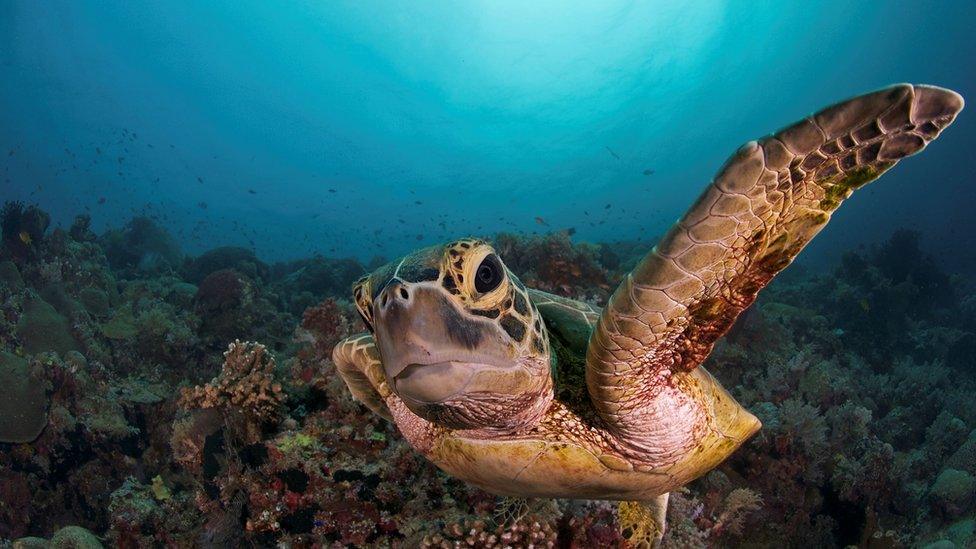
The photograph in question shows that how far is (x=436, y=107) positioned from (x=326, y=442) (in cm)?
7961

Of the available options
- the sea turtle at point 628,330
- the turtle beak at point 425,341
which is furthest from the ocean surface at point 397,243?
the turtle beak at point 425,341

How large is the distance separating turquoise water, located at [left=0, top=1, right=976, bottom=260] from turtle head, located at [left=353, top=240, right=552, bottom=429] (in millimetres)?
43135

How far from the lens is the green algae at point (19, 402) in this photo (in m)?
5.22

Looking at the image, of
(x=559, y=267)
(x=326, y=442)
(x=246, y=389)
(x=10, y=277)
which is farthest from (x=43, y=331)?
(x=559, y=267)

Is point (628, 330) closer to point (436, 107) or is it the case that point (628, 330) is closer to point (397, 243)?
point (436, 107)

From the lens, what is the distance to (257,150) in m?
87.4

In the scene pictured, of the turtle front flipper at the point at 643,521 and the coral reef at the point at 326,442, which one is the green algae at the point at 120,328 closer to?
the coral reef at the point at 326,442

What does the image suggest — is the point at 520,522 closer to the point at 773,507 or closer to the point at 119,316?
the point at 773,507

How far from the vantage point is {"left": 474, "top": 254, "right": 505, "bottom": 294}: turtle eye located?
165 centimetres

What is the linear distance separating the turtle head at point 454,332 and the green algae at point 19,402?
6.21 m

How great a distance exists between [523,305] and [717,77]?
7258cm

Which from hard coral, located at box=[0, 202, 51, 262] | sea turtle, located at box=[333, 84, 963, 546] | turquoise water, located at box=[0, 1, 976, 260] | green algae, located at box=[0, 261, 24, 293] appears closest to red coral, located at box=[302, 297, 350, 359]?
sea turtle, located at box=[333, 84, 963, 546]

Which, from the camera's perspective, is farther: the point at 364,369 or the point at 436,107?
the point at 436,107

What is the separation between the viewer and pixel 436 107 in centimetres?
7694
